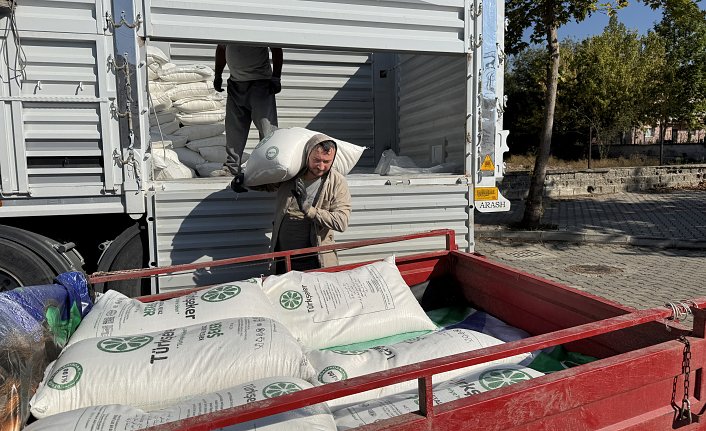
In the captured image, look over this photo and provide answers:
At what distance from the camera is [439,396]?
196cm

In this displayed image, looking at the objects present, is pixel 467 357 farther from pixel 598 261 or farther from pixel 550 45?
pixel 550 45

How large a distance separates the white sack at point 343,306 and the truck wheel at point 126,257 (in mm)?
1379

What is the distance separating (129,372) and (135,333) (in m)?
0.45

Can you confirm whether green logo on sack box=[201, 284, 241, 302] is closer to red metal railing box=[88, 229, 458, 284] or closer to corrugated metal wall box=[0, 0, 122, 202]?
red metal railing box=[88, 229, 458, 284]

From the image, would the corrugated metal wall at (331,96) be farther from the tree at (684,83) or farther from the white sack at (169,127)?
the tree at (684,83)

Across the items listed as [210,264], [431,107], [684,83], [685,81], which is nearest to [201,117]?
[431,107]

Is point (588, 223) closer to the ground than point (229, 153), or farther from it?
closer to the ground

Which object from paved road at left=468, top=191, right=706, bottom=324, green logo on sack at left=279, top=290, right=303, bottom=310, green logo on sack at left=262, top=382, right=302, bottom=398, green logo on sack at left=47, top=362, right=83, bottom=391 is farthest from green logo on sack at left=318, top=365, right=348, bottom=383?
paved road at left=468, top=191, right=706, bottom=324

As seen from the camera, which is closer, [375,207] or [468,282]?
[468,282]

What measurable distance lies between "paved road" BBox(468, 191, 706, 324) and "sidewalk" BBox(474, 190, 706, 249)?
1 cm

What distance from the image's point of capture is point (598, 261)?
25.3ft

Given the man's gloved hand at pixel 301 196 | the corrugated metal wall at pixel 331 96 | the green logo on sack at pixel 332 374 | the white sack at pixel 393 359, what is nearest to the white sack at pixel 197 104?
the corrugated metal wall at pixel 331 96

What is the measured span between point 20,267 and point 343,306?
87.1 inches

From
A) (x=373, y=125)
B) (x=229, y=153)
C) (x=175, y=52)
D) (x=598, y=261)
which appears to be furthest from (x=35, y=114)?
(x=598, y=261)
